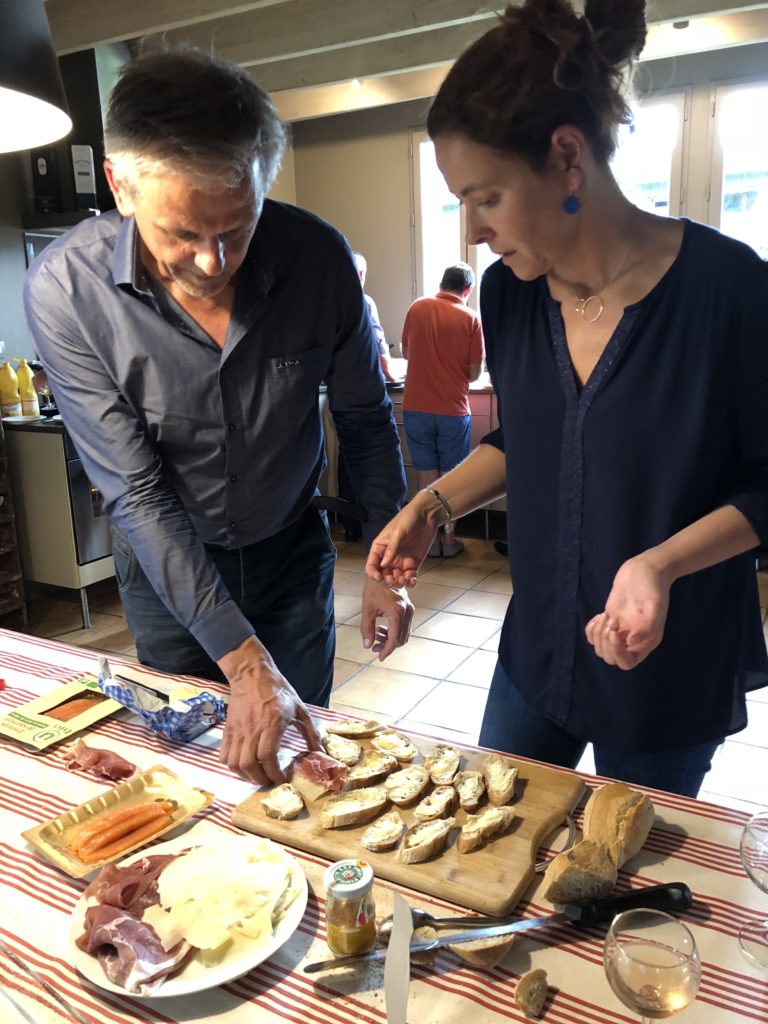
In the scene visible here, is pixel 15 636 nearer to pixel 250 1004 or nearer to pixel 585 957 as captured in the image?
pixel 250 1004

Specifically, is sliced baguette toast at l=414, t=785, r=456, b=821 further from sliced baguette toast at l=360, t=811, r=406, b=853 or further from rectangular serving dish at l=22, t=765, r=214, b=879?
rectangular serving dish at l=22, t=765, r=214, b=879

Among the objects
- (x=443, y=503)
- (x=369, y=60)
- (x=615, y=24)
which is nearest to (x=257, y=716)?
(x=443, y=503)

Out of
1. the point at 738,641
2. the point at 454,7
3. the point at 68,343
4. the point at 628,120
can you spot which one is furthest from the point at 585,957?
the point at 454,7

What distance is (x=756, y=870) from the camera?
Answer: 900 millimetres

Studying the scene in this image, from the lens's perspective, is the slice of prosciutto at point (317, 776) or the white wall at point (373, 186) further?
the white wall at point (373, 186)

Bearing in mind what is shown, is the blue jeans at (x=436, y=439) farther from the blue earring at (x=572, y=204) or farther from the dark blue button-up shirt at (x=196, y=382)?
the blue earring at (x=572, y=204)

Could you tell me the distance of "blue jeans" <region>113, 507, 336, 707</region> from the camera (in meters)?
1.60

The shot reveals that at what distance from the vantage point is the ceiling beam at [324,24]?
4.47 m

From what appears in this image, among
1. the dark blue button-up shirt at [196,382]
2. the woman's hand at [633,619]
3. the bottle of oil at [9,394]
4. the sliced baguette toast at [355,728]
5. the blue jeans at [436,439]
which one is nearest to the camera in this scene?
the woman's hand at [633,619]

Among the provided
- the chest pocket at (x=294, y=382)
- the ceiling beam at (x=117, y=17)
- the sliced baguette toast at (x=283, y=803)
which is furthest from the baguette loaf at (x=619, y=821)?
the ceiling beam at (x=117, y=17)

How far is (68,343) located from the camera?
4.75 ft

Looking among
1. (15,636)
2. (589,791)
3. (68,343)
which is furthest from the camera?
(15,636)

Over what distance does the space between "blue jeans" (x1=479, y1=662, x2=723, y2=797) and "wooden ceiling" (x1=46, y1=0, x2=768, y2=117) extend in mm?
3633

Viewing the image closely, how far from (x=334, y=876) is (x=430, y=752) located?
38 centimetres
